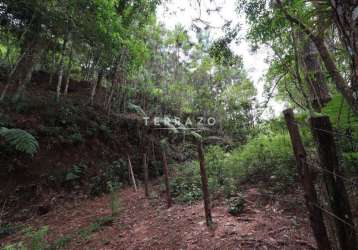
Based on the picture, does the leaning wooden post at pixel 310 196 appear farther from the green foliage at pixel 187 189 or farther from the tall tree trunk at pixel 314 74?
the green foliage at pixel 187 189

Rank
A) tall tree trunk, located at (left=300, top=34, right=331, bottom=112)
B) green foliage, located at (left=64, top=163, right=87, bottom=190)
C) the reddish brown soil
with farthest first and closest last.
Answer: green foliage, located at (left=64, top=163, right=87, bottom=190) < tall tree trunk, located at (left=300, top=34, right=331, bottom=112) < the reddish brown soil

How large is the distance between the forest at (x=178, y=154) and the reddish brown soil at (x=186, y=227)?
0.08 feet

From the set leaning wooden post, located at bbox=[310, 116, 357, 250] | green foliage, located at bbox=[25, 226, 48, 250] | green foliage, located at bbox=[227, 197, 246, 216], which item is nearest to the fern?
green foliage, located at bbox=[25, 226, 48, 250]

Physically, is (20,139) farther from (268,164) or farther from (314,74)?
(314,74)

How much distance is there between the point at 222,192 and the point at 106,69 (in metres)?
9.67

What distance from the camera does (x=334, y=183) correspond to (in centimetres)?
141

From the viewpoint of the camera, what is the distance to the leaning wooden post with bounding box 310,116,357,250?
4.52 ft

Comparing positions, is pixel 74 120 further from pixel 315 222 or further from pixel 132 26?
pixel 315 222

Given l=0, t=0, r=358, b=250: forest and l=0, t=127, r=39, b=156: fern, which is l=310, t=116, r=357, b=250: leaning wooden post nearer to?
l=0, t=0, r=358, b=250: forest

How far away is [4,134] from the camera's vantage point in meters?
5.40

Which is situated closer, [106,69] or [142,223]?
[142,223]

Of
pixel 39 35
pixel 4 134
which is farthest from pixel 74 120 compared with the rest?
pixel 39 35

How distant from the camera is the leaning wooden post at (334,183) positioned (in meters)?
1.38

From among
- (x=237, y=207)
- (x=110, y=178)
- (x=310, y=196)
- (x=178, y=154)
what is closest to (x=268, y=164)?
(x=237, y=207)
